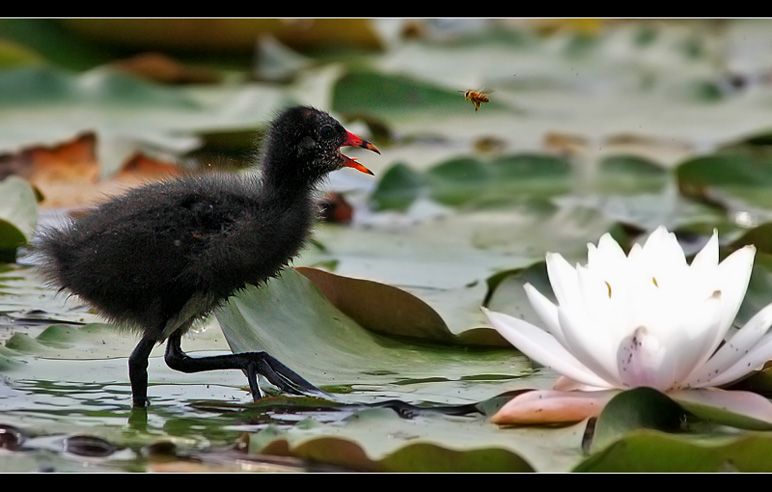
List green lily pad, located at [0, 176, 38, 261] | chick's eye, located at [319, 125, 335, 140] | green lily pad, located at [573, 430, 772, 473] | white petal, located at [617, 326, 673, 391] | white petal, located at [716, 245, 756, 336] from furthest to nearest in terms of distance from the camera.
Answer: green lily pad, located at [0, 176, 38, 261] < chick's eye, located at [319, 125, 335, 140] < white petal, located at [716, 245, 756, 336] < white petal, located at [617, 326, 673, 391] < green lily pad, located at [573, 430, 772, 473]

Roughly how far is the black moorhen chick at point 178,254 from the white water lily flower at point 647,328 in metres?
0.57

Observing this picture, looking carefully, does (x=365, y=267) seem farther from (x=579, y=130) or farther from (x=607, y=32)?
(x=607, y=32)

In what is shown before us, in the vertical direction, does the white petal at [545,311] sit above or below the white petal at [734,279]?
below

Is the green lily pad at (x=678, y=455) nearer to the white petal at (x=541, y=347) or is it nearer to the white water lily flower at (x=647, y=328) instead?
the white water lily flower at (x=647, y=328)

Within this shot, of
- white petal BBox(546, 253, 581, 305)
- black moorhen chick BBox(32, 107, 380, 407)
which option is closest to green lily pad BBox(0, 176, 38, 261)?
black moorhen chick BBox(32, 107, 380, 407)

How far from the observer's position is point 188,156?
4.74m

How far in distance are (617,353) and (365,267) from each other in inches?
60.0

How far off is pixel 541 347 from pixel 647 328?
0.23 meters

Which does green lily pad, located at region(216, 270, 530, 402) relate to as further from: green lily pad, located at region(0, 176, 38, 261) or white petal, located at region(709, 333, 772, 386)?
green lily pad, located at region(0, 176, 38, 261)

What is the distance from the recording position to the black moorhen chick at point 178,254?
254 centimetres

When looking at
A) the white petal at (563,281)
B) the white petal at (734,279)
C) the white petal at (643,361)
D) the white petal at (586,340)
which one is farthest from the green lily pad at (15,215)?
the white petal at (734,279)

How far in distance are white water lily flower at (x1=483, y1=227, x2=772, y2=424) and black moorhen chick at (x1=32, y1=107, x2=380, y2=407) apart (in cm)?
57

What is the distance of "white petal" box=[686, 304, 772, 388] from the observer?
2.30 m

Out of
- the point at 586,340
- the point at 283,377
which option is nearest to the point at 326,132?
the point at 283,377
